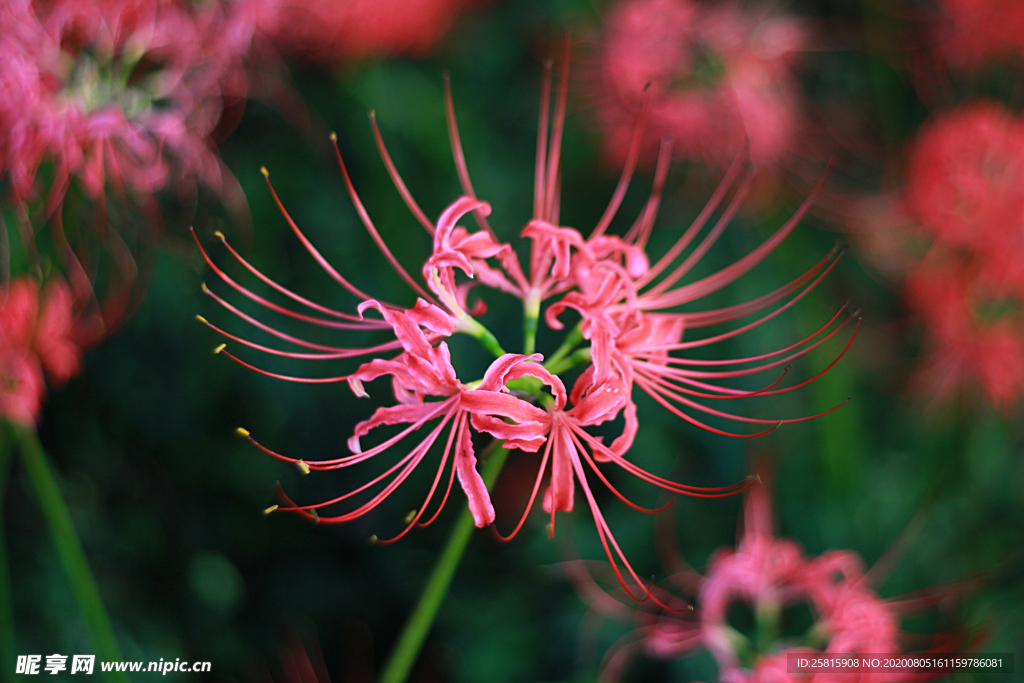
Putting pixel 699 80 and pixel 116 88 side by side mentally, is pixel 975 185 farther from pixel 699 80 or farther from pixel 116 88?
pixel 116 88

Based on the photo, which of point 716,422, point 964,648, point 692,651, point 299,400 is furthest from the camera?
point 716,422

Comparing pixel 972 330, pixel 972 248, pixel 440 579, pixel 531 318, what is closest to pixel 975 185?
pixel 972 248

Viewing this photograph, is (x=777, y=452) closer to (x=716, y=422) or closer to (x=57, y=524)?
(x=716, y=422)

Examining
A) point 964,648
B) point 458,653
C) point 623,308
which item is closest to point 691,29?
point 623,308

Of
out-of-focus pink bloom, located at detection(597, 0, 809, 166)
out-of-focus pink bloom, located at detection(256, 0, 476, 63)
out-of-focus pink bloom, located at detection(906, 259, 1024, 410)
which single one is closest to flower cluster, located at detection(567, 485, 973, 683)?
out-of-focus pink bloom, located at detection(906, 259, 1024, 410)

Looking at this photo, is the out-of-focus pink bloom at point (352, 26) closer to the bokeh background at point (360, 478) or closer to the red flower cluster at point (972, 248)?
the bokeh background at point (360, 478)

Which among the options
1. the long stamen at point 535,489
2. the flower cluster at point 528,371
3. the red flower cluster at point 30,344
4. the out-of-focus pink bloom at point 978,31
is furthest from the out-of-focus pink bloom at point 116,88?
the out-of-focus pink bloom at point 978,31

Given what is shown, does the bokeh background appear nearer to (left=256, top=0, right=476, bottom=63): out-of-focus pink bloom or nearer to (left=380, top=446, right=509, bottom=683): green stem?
(left=256, top=0, right=476, bottom=63): out-of-focus pink bloom
